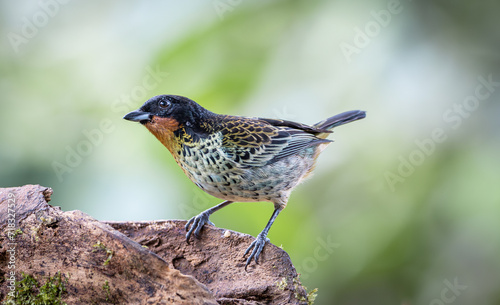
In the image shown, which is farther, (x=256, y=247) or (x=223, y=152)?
(x=223, y=152)

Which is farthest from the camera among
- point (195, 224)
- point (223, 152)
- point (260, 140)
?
point (260, 140)

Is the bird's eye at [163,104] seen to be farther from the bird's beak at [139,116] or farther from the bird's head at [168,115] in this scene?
the bird's beak at [139,116]

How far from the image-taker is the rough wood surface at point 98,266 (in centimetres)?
240

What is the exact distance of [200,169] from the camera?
3.69 metres

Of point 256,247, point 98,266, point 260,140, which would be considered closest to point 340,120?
point 260,140

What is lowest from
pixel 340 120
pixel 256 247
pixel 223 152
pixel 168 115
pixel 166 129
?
pixel 256 247

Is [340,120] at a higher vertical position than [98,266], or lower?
higher

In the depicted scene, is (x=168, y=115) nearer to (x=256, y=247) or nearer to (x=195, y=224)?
(x=195, y=224)

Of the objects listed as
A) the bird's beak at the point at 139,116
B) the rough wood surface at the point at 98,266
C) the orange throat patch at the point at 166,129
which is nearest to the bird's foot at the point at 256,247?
the rough wood surface at the point at 98,266

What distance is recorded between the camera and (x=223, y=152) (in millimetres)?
3705

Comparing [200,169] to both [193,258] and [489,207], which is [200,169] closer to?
[193,258]

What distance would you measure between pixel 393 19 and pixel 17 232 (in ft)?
14.1

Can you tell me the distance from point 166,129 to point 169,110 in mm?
144

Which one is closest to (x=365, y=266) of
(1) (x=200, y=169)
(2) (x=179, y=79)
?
(1) (x=200, y=169)
